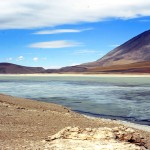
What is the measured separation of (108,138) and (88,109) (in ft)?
57.0

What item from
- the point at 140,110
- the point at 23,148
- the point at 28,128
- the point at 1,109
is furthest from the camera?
the point at 140,110

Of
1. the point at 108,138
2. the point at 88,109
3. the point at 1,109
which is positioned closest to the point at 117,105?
the point at 88,109

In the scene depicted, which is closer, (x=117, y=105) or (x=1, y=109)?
(x=1, y=109)

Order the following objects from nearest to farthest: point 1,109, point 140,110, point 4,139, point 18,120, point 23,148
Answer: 1. point 23,148
2. point 4,139
3. point 18,120
4. point 1,109
5. point 140,110

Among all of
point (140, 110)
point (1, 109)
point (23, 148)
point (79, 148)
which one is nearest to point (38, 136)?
point (23, 148)

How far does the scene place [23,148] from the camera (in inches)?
385

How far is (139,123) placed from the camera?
19.9m

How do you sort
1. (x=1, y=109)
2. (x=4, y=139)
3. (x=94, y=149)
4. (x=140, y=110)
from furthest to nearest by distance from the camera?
→ (x=140, y=110) < (x=1, y=109) < (x=4, y=139) < (x=94, y=149)

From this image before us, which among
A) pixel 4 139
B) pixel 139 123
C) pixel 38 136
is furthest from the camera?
pixel 139 123

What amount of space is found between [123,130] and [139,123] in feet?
32.5

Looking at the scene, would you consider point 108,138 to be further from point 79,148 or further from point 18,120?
point 18,120

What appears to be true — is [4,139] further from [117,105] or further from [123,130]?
[117,105]

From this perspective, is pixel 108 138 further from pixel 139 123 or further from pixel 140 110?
pixel 140 110

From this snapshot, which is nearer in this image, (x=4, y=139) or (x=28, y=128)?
(x=4, y=139)
